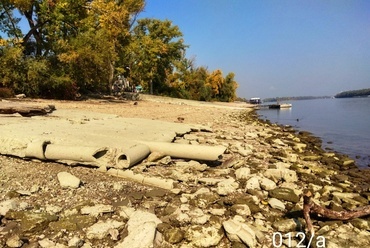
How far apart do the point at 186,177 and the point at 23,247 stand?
3058mm

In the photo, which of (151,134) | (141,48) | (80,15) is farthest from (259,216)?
(141,48)

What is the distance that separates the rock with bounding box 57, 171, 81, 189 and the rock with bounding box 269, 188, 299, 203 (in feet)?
11.2

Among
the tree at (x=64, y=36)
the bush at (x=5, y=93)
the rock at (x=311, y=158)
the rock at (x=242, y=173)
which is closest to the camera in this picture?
the rock at (x=242, y=173)

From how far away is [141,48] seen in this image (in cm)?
3794

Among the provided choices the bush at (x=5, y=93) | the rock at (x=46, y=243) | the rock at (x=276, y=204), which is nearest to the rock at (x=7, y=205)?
the rock at (x=46, y=243)

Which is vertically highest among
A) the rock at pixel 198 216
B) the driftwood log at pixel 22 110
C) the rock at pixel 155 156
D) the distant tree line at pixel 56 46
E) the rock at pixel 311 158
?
the distant tree line at pixel 56 46

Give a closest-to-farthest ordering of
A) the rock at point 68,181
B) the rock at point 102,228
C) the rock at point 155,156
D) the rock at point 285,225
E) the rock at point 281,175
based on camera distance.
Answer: the rock at point 102,228, the rock at point 285,225, the rock at point 68,181, the rock at point 281,175, the rock at point 155,156

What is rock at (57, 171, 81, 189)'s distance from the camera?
486 cm

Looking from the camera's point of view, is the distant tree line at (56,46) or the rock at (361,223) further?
the distant tree line at (56,46)

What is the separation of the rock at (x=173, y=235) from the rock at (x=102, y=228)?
641 millimetres

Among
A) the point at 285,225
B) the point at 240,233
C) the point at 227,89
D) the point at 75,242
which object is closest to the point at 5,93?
the point at 75,242

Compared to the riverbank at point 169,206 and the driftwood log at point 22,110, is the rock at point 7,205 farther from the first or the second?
the driftwood log at point 22,110

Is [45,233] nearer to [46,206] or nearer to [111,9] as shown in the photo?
[46,206]

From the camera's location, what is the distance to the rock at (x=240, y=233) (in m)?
3.71
